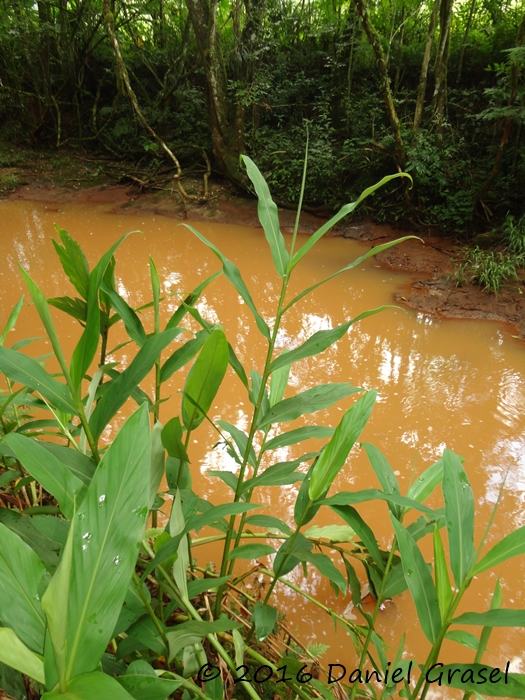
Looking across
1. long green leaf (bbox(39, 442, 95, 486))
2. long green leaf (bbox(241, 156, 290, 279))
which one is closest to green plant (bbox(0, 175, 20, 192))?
long green leaf (bbox(241, 156, 290, 279))

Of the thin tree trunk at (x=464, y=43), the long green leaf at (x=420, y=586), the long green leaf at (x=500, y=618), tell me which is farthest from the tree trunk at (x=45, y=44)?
the long green leaf at (x=500, y=618)

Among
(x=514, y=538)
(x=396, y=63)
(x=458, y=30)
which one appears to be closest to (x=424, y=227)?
(x=396, y=63)

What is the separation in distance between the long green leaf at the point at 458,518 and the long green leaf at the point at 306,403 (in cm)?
26

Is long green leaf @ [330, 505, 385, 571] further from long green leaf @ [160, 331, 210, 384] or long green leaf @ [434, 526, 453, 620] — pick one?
long green leaf @ [160, 331, 210, 384]

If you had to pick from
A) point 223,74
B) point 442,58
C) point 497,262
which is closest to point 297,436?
point 497,262

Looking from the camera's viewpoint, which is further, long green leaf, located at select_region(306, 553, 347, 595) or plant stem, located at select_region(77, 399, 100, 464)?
long green leaf, located at select_region(306, 553, 347, 595)

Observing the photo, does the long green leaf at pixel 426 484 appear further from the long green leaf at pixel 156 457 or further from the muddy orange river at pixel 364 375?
the long green leaf at pixel 156 457

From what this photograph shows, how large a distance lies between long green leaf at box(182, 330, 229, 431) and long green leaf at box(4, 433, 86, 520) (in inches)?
12.3

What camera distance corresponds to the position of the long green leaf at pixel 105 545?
0.41 meters

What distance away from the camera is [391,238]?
547cm

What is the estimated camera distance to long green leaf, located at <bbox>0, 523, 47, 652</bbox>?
0.46 meters

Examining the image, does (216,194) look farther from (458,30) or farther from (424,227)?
(458,30)

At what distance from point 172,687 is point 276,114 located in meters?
7.78

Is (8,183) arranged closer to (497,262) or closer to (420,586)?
(497,262)
